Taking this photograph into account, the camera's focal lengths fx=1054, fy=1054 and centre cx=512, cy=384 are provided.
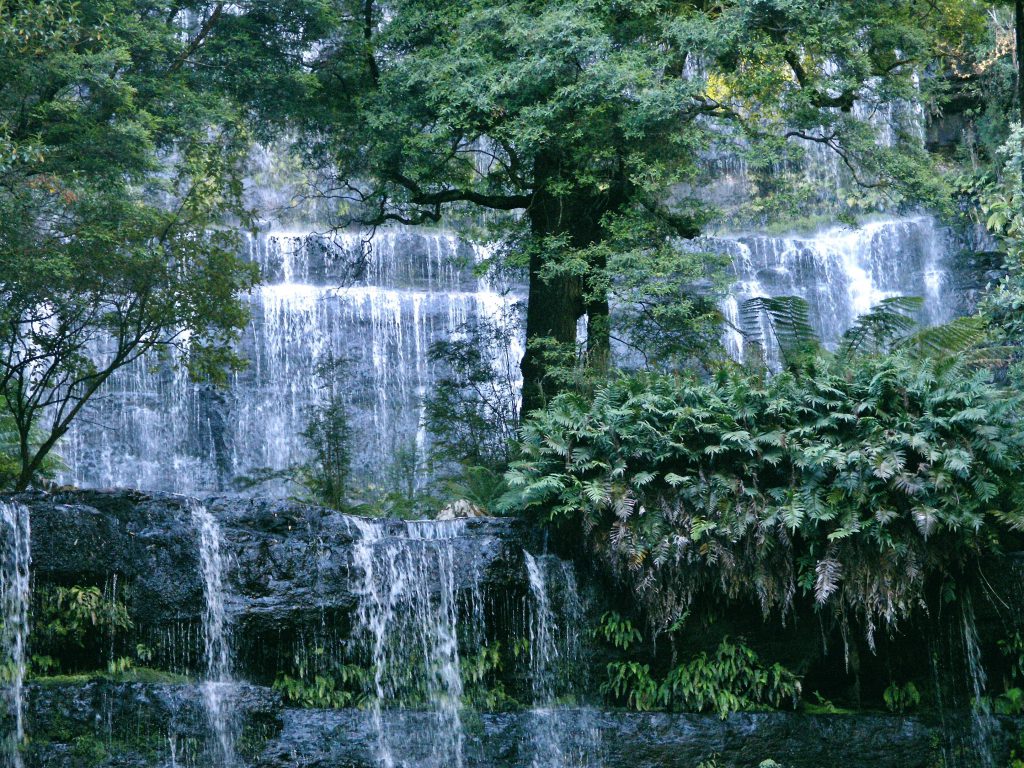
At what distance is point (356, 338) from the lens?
21812 millimetres

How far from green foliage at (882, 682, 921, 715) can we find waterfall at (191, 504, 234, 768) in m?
6.33

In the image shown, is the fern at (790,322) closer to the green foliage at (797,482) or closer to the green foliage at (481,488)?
the green foliage at (797,482)

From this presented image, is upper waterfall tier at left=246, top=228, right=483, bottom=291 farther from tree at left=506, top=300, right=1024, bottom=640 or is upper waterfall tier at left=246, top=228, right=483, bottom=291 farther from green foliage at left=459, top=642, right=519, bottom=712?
green foliage at left=459, top=642, right=519, bottom=712

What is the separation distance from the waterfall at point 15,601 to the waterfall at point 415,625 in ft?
9.77

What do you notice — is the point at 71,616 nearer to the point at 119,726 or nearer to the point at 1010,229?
the point at 119,726

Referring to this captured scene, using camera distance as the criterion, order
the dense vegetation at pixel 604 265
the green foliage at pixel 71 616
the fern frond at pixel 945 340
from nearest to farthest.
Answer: the green foliage at pixel 71 616, the dense vegetation at pixel 604 265, the fern frond at pixel 945 340

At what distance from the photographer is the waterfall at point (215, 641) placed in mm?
9383

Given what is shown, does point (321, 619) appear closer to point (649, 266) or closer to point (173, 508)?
point (173, 508)

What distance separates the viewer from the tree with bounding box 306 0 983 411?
12.0 metres

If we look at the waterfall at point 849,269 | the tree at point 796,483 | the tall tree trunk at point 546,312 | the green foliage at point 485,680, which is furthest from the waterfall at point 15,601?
the waterfall at point 849,269

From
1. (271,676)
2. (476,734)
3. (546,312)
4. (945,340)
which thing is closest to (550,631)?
(476,734)

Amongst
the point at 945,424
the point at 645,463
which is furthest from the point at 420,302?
the point at 945,424

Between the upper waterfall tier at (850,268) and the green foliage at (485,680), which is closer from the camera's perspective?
the green foliage at (485,680)

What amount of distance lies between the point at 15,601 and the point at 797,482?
7.25 metres
